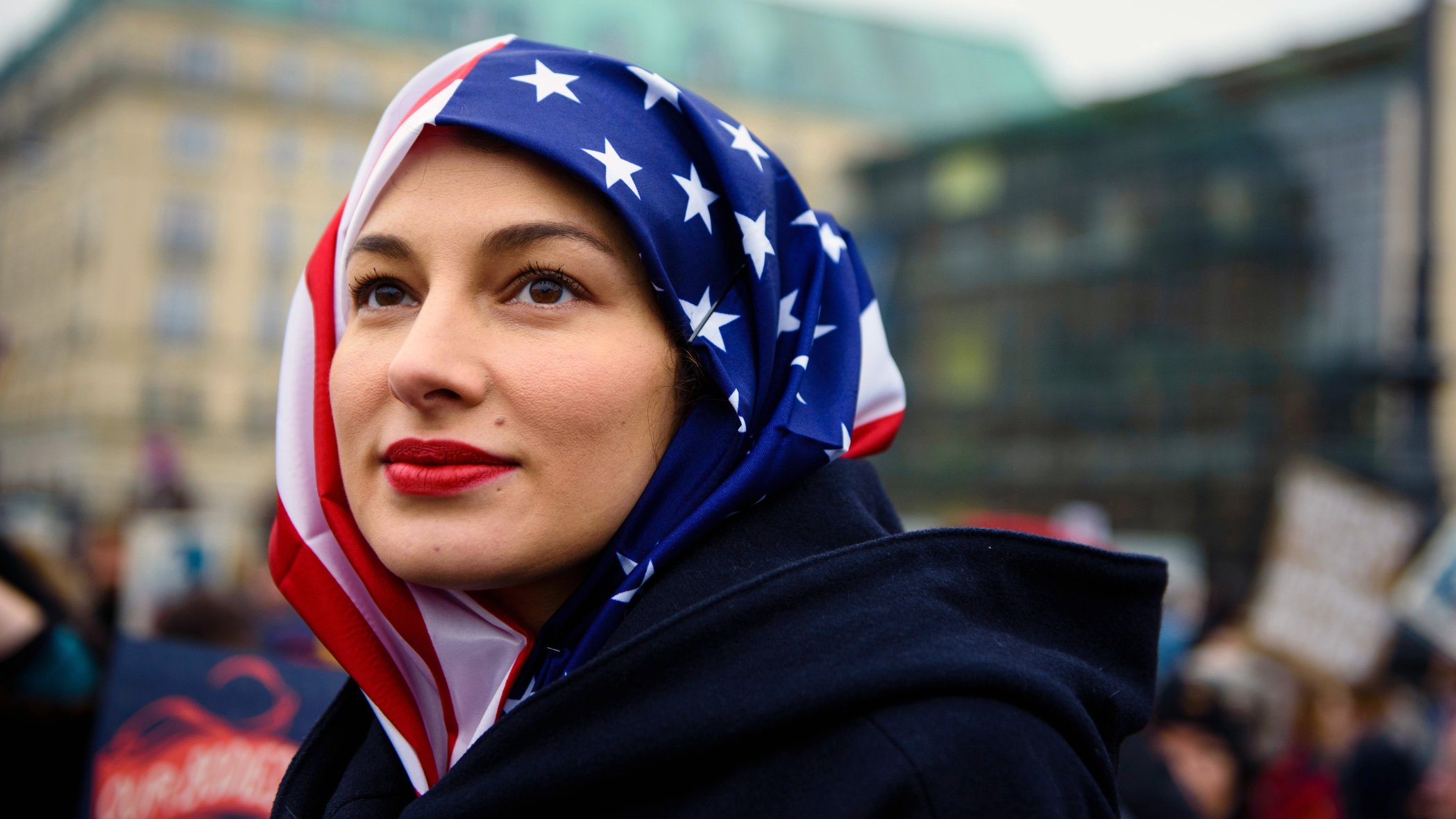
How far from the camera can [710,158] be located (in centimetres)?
161

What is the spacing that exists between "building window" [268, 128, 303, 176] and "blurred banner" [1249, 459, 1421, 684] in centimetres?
4629

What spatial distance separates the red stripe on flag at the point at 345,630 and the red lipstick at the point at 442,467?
0.86 ft

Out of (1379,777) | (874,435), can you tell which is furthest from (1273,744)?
(874,435)

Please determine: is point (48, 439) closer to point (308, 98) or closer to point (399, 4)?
point (308, 98)

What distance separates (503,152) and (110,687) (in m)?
1.55

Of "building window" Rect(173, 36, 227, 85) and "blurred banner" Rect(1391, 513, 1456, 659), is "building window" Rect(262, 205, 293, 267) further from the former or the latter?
"blurred banner" Rect(1391, 513, 1456, 659)

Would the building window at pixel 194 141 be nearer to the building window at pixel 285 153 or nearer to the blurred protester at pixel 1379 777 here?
the building window at pixel 285 153

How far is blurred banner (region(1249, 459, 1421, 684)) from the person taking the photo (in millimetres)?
5945

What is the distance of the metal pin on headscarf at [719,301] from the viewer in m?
1.53

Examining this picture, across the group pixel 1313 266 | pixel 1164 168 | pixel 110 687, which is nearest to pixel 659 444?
pixel 110 687

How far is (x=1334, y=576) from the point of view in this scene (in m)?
6.16

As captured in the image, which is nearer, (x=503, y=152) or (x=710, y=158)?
(x=503, y=152)

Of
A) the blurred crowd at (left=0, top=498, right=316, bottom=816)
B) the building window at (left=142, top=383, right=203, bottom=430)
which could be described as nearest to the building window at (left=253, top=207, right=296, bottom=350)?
the building window at (left=142, top=383, right=203, bottom=430)

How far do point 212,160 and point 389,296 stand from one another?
50941 millimetres
